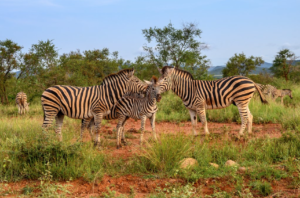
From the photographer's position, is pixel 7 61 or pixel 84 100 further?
pixel 7 61

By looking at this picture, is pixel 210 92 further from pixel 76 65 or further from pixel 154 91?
pixel 76 65

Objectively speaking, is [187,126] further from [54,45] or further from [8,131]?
[54,45]

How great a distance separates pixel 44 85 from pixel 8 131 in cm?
792

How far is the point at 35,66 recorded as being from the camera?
1927cm

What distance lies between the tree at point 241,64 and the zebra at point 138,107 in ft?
86.5

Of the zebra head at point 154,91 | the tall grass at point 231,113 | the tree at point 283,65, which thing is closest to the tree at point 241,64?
the tree at point 283,65

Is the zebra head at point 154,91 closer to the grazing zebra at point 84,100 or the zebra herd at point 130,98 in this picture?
→ the zebra herd at point 130,98

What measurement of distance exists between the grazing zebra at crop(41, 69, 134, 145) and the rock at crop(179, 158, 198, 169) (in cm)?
272

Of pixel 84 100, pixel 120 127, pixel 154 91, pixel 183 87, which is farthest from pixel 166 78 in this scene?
pixel 84 100

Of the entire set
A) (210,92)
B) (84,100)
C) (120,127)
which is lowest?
(120,127)

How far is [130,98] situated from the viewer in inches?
315

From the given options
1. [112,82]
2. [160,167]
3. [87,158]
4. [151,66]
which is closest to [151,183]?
[160,167]

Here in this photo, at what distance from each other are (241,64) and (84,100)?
1126 inches

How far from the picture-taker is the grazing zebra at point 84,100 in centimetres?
743
